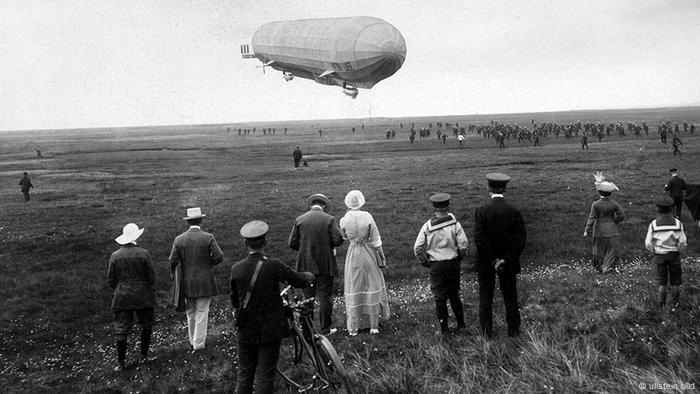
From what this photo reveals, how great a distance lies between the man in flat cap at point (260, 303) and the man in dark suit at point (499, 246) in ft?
9.07

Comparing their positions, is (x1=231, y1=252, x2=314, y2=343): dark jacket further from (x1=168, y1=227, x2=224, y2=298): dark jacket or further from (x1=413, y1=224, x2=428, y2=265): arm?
(x1=168, y1=227, x2=224, y2=298): dark jacket

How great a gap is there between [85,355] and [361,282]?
5.05 m

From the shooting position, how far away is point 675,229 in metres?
8.12

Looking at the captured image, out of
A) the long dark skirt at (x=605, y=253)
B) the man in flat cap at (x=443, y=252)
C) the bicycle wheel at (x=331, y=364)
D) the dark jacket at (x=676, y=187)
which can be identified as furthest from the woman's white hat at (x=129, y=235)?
the dark jacket at (x=676, y=187)

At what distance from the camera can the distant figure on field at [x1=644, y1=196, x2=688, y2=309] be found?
8008 mm

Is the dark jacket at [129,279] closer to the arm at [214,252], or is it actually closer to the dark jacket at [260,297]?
the arm at [214,252]

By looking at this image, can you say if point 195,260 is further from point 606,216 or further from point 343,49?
point 343,49

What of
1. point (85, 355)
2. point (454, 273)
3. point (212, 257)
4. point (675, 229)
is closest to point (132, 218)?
point (85, 355)

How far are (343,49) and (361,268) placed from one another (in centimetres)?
1475

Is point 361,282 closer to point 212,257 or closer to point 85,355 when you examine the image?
point 212,257

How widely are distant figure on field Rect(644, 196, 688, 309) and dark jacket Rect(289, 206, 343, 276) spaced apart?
517 centimetres

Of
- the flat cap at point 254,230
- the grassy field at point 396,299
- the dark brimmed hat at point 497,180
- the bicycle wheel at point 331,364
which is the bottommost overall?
the grassy field at point 396,299

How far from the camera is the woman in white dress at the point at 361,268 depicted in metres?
8.04

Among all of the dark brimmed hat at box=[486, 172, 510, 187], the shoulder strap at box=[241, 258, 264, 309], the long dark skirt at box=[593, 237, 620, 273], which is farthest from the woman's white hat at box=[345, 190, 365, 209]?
the long dark skirt at box=[593, 237, 620, 273]
